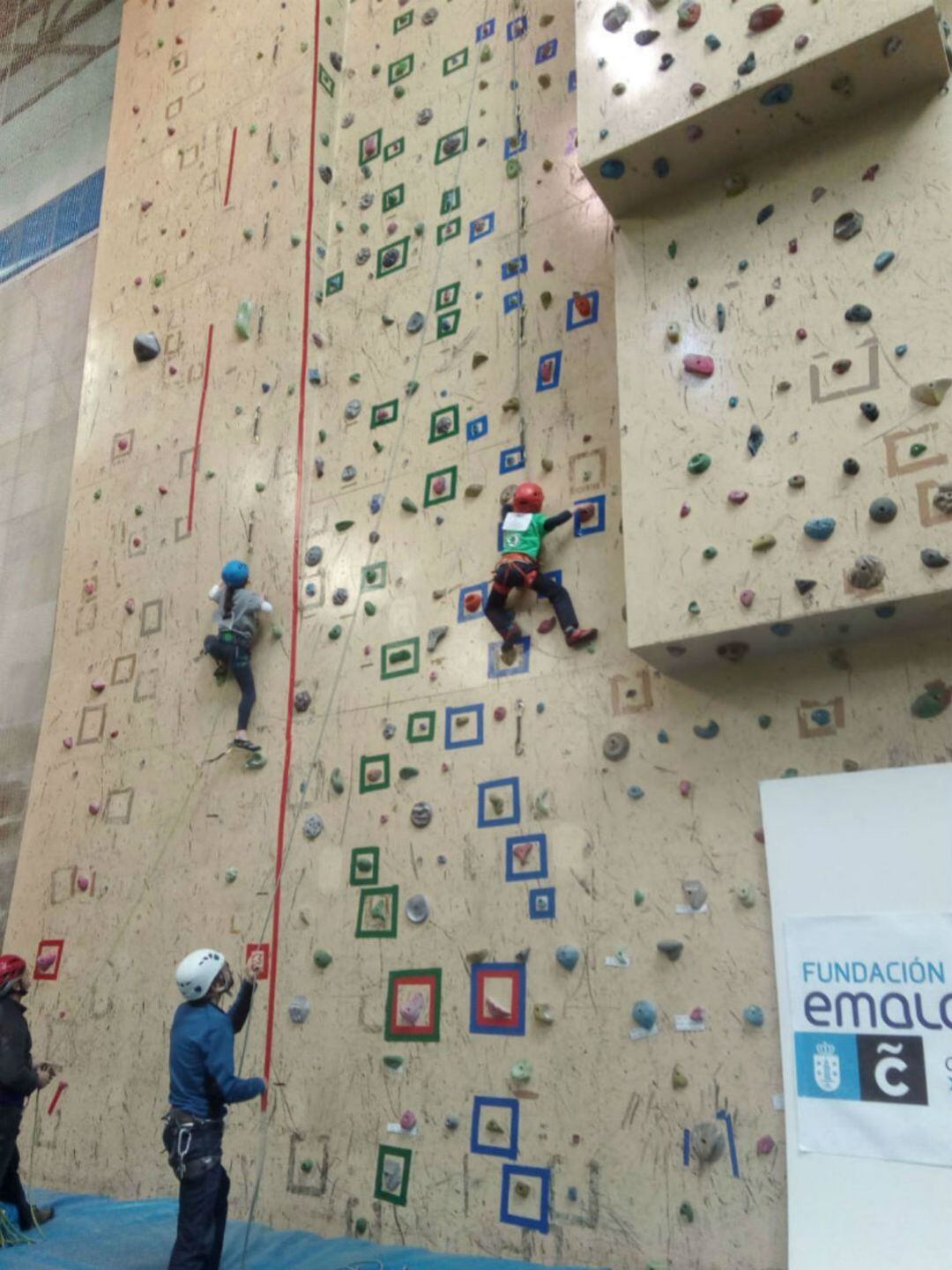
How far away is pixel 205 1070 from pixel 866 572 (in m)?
2.34

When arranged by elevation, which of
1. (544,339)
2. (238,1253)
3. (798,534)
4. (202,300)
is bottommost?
(238,1253)

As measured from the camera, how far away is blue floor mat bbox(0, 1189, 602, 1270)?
3477 millimetres

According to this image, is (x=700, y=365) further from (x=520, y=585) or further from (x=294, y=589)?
(x=294, y=589)

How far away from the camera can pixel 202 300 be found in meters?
5.76

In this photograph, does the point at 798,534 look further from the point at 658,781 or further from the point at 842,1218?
the point at 842,1218

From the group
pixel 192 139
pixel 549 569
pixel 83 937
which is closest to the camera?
pixel 549 569

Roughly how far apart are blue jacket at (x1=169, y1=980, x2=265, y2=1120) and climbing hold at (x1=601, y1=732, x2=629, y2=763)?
59.0 inches

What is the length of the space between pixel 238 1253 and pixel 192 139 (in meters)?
5.70

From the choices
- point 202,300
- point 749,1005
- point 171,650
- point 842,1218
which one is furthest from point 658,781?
point 202,300

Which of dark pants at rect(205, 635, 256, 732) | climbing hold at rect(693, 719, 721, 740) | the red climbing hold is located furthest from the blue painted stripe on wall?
climbing hold at rect(693, 719, 721, 740)

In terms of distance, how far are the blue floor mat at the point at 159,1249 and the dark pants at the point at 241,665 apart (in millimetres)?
1923

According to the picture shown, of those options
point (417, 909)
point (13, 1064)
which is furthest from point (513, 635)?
point (13, 1064)

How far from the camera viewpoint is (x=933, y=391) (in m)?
2.95

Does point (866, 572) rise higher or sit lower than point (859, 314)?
lower
